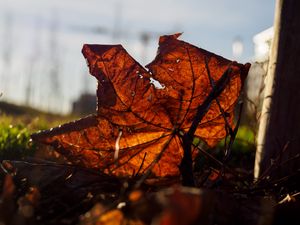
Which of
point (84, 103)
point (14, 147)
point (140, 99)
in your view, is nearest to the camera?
point (140, 99)

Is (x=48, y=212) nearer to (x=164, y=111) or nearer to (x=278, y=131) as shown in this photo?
(x=164, y=111)

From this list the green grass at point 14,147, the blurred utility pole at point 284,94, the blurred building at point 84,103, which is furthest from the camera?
the blurred building at point 84,103

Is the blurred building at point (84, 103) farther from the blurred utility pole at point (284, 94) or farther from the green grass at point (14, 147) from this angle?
the blurred utility pole at point (284, 94)

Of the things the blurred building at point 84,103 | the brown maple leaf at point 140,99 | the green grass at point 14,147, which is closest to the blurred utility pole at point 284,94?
the brown maple leaf at point 140,99

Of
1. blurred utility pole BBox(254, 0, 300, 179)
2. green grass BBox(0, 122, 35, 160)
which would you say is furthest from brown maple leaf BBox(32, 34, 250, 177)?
green grass BBox(0, 122, 35, 160)

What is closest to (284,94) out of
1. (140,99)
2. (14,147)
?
(140,99)

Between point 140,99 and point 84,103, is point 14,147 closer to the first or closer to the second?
point 140,99

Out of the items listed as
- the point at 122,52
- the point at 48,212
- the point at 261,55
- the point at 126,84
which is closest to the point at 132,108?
the point at 126,84
